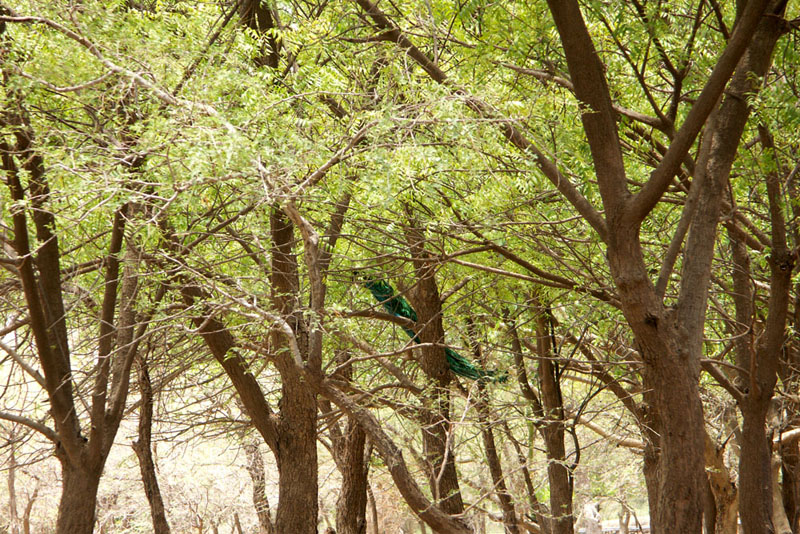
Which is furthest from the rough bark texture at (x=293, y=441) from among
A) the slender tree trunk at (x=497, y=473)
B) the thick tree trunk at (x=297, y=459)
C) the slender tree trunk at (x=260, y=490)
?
the slender tree trunk at (x=260, y=490)

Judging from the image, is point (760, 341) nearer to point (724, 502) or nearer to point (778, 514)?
point (778, 514)

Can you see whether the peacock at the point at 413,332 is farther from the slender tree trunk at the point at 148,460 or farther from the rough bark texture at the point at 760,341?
the slender tree trunk at the point at 148,460

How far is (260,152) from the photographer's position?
5.16 metres

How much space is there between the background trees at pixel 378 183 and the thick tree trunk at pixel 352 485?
65.0 inches

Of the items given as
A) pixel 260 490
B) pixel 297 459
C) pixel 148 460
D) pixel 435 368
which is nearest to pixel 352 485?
pixel 435 368

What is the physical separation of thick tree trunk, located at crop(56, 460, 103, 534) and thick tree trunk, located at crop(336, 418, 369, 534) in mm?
4562

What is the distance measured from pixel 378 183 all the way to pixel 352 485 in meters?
6.90

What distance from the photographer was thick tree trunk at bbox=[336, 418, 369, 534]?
1081 centimetres

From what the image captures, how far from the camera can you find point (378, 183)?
17.3 ft

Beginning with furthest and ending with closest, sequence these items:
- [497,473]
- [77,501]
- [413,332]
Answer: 1. [497,473]
2. [413,332]
3. [77,501]

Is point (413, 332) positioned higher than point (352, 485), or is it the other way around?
point (413, 332)

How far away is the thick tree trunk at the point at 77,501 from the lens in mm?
6463

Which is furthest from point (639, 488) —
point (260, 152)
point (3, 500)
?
point (3, 500)

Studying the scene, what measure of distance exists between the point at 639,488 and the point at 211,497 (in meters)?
14.6
